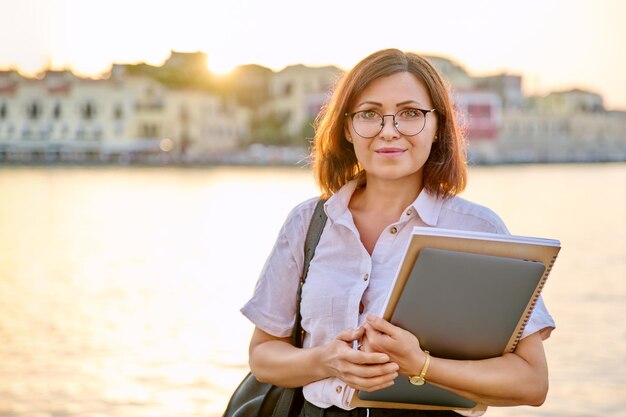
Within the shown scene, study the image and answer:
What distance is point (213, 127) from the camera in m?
67.6

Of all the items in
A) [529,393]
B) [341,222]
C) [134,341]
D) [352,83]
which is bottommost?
[134,341]

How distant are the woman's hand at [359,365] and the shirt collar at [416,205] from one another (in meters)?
0.22

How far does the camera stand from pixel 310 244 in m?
1.66

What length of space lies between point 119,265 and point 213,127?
55387 millimetres

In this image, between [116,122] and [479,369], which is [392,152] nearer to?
[479,369]

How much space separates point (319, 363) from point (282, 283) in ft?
0.53

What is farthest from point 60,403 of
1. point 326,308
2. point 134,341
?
point 326,308

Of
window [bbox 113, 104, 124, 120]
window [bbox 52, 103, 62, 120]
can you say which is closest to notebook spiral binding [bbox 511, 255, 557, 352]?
window [bbox 113, 104, 124, 120]

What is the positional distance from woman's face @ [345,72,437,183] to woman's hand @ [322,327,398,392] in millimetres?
276

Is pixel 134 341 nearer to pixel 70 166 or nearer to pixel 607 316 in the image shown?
pixel 607 316

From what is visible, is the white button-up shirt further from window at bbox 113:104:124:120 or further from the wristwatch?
window at bbox 113:104:124:120

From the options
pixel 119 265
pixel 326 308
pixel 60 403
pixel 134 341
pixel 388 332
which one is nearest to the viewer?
pixel 388 332

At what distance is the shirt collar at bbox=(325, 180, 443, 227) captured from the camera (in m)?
1.60

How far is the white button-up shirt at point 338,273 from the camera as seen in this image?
158 centimetres
